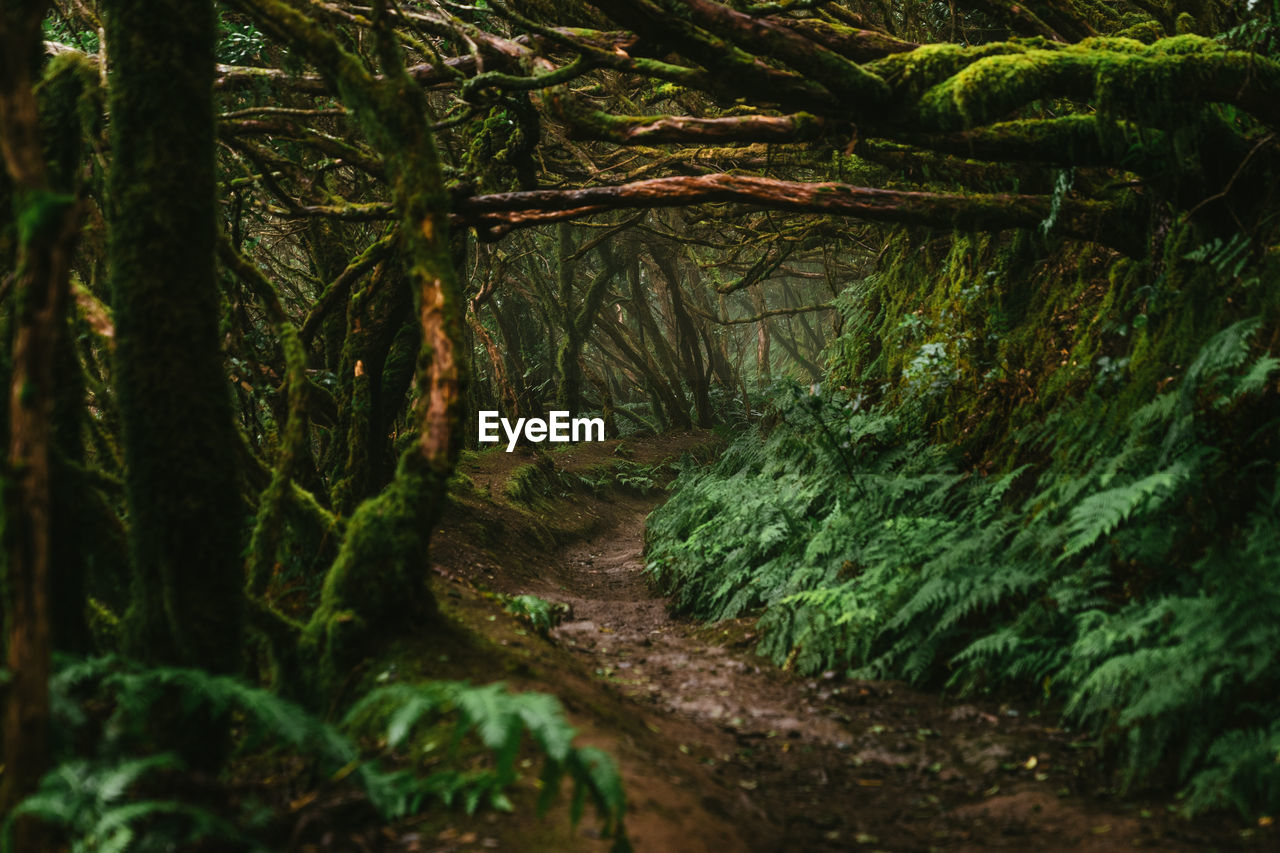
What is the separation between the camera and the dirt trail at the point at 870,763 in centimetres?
346

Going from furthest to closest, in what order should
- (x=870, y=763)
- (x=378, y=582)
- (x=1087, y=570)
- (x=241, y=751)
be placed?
(x=1087, y=570) → (x=870, y=763) → (x=378, y=582) → (x=241, y=751)

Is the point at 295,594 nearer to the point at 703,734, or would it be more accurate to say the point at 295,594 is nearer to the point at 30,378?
the point at 703,734

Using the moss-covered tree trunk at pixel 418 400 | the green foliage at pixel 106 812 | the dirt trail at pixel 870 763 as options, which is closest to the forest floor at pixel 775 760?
the dirt trail at pixel 870 763

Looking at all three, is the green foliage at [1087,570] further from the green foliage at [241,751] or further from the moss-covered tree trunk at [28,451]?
the moss-covered tree trunk at [28,451]

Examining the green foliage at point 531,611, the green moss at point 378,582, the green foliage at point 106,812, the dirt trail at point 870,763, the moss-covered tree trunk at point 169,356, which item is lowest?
the dirt trail at point 870,763

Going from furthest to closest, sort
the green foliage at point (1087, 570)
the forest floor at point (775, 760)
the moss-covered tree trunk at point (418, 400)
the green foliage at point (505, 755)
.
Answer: the moss-covered tree trunk at point (418, 400), the green foliage at point (1087, 570), the forest floor at point (775, 760), the green foliage at point (505, 755)

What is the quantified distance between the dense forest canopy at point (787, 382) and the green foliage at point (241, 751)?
0.11 m

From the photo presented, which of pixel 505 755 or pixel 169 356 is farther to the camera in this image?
pixel 169 356

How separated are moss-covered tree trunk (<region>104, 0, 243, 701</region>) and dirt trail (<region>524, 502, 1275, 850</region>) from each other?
216 cm

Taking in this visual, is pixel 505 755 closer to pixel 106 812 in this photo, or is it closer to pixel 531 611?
pixel 106 812

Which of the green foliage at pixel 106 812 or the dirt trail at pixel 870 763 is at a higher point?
the green foliage at pixel 106 812

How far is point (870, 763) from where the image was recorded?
4.50 meters

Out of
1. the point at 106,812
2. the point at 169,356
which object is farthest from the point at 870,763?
the point at 169,356

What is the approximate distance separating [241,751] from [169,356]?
5.00ft
